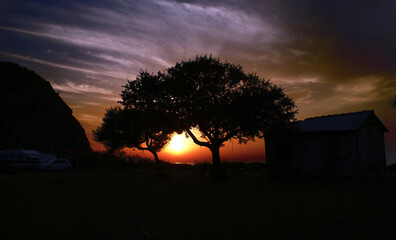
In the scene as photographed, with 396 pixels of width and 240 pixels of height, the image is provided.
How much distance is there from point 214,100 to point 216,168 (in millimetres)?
6512

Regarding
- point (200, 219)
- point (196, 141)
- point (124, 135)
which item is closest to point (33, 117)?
point (124, 135)

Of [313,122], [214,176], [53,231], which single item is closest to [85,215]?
[53,231]

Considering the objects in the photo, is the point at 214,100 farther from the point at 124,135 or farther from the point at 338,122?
the point at 124,135

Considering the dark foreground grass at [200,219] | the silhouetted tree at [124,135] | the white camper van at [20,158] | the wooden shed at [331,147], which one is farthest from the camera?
the white camper van at [20,158]

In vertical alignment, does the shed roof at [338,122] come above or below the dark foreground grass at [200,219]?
above

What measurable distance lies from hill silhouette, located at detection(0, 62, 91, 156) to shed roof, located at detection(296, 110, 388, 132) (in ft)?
206

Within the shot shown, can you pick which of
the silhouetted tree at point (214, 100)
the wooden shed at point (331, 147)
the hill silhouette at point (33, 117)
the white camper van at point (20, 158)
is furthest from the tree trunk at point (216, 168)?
the hill silhouette at point (33, 117)

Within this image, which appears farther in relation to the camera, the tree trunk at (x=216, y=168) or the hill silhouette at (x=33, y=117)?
the hill silhouette at (x=33, y=117)

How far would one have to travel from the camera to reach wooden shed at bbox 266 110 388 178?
23406 millimetres

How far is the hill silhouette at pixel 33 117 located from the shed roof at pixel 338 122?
62739mm

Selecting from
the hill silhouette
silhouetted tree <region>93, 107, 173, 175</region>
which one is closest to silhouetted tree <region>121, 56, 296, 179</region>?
silhouetted tree <region>93, 107, 173, 175</region>

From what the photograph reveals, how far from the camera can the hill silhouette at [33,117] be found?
71.6m

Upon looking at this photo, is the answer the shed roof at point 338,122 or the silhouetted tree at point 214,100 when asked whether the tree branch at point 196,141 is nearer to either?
the silhouetted tree at point 214,100

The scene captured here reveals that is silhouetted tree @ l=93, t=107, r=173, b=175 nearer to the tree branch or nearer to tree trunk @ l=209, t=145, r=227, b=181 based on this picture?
the tree branch
